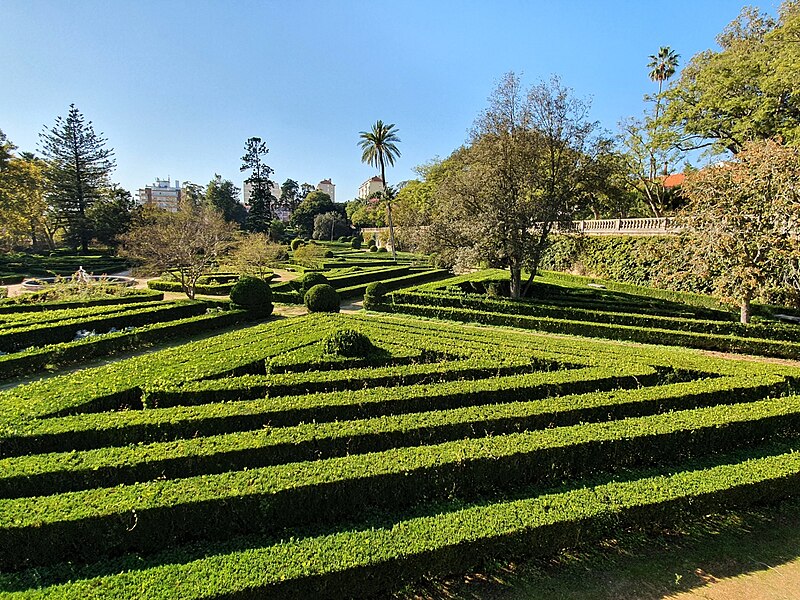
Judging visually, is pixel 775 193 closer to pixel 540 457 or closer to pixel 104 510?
pixel 540 457

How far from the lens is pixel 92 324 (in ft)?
41.8

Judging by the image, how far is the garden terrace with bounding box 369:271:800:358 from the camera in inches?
456

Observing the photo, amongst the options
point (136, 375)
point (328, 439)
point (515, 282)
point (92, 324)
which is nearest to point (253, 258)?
point (92, 324)

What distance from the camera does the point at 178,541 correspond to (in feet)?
13.5

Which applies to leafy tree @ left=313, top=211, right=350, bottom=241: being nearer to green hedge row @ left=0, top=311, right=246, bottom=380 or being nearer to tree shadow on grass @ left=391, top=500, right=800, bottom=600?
green hedge row @ left=0, top=311, right=246, bottom=380

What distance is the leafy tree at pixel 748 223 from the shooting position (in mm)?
11211

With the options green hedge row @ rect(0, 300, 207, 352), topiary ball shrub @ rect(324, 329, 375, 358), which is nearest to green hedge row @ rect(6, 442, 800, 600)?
topiary ball shrub @ rect(324, 329, 375, 358)

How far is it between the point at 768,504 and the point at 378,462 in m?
5.27

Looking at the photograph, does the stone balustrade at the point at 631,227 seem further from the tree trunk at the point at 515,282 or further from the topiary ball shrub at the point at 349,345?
the topiary ball shrub at the point at 349,345

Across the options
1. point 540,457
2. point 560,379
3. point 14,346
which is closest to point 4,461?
point 540,457

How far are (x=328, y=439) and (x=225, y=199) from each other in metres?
72.9

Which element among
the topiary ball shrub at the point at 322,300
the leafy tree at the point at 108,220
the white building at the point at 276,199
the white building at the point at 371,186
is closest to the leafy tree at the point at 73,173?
the leafy tree at the point at 108,220

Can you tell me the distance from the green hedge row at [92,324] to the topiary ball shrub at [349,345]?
9233 mm

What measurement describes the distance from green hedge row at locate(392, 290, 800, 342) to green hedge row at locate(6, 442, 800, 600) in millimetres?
8804
